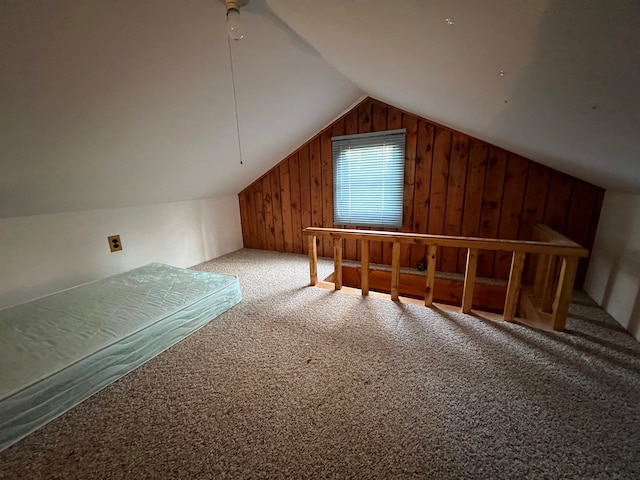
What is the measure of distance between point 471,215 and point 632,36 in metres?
2.26

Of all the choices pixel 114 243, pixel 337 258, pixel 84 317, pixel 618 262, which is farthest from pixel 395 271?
pixel 114 243

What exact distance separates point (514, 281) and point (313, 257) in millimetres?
1562

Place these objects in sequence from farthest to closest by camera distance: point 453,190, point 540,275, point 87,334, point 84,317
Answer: point 453,190
point 540,275
point 84,317
point 87,334

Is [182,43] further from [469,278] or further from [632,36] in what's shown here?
[469,278]

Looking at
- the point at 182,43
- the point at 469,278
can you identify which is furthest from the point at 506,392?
the point at 182,43

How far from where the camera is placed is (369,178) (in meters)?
2.87

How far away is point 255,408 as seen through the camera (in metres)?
1.15

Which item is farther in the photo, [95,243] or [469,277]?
[95,243]

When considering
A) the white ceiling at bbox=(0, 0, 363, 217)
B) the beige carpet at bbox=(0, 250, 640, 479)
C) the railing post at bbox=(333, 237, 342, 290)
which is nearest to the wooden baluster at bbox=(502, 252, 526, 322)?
the beige carpet at bbox=(0, 250, 640, 479)

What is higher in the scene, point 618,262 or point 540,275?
point 618,262

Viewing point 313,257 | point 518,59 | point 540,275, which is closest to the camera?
point 518,59

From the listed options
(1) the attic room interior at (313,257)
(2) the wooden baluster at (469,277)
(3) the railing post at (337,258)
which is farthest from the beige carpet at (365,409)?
(3) the railing post at (337,258)

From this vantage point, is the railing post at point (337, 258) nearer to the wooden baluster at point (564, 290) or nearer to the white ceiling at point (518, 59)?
the white ceiling at point (518, 59)

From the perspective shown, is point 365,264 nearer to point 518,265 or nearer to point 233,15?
point 518,265
